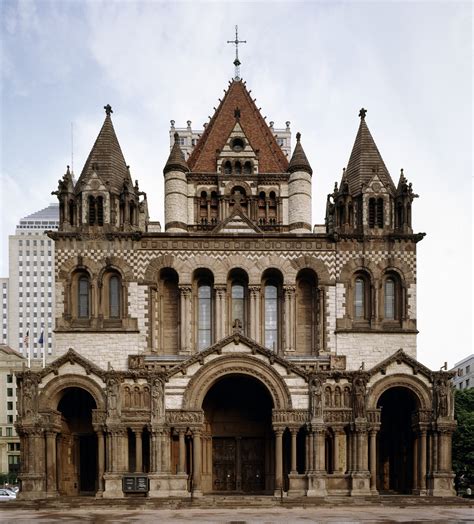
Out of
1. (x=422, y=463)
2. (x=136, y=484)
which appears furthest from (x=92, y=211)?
(x=422, y=463)

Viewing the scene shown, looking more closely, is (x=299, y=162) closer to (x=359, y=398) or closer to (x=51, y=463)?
(x=359, y=398)

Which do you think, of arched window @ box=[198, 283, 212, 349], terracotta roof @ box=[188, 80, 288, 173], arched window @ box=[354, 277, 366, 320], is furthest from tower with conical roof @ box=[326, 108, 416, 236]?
terracotta roof @ box=[188, 80, 288, 173]

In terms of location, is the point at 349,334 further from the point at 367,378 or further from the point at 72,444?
the point at 72,444

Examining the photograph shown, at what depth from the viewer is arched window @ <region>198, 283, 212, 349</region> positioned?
4884 centimetres

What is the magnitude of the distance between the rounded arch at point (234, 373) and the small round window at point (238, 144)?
896 inches

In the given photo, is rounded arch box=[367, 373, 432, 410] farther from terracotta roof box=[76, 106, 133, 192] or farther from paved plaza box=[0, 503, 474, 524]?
terracotta roof box=[76, 106, 133, 192]

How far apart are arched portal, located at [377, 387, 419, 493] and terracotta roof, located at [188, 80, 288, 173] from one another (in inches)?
874

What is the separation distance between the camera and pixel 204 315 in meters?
49.3

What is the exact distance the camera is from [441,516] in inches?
1289

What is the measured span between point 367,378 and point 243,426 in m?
8.71

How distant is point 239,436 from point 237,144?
24.3 metres

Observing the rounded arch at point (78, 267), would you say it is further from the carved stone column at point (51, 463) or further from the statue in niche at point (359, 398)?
the statue in niche at point (359, 398)

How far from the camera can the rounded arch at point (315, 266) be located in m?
48.4

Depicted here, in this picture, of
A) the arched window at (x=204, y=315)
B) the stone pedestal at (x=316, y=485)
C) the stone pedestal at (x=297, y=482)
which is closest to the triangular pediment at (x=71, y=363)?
the arched window at (x=204, y=315)
